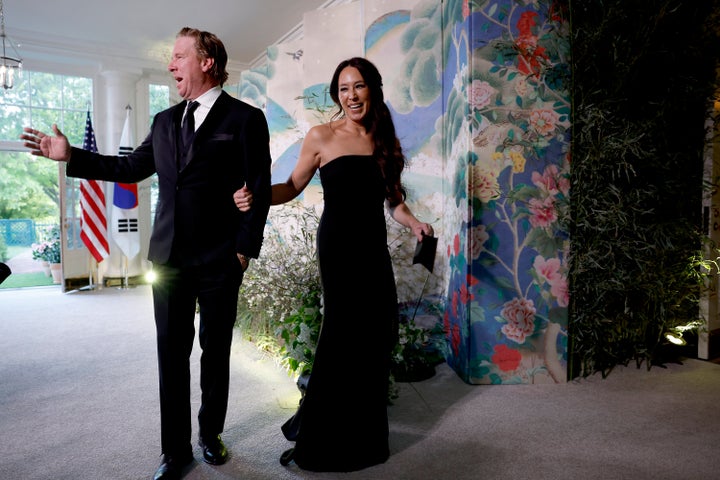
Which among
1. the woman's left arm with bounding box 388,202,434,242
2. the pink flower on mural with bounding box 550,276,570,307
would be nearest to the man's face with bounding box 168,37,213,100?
the woman's left arm with bounding box 388,202,434,242

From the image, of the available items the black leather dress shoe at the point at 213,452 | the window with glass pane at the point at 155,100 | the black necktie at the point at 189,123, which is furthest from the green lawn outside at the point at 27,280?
the black necktie at the point at 189,123

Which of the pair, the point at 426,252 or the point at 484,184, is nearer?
the point at 426,252

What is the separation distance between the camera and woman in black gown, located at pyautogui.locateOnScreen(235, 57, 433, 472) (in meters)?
2.10

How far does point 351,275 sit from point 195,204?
2.21 ft

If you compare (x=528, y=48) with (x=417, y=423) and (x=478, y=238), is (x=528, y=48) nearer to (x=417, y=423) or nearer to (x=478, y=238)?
(x=478, y=238)

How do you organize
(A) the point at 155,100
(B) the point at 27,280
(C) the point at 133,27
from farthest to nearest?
(B) the point at 27,280, (A) the point at 155,100, (C) the point at 133,27

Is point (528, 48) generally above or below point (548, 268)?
above

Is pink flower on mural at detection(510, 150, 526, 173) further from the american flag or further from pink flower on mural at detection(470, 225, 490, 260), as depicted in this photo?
the american flag

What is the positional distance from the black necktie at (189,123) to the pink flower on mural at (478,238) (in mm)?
1799

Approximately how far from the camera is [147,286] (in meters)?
7.15

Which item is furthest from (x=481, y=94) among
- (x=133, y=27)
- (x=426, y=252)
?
(x=133, y=27)

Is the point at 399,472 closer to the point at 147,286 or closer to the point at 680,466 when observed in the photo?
the point at 680,466

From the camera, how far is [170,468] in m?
2.01

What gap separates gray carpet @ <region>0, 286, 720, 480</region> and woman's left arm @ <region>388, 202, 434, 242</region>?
21.3 inches
